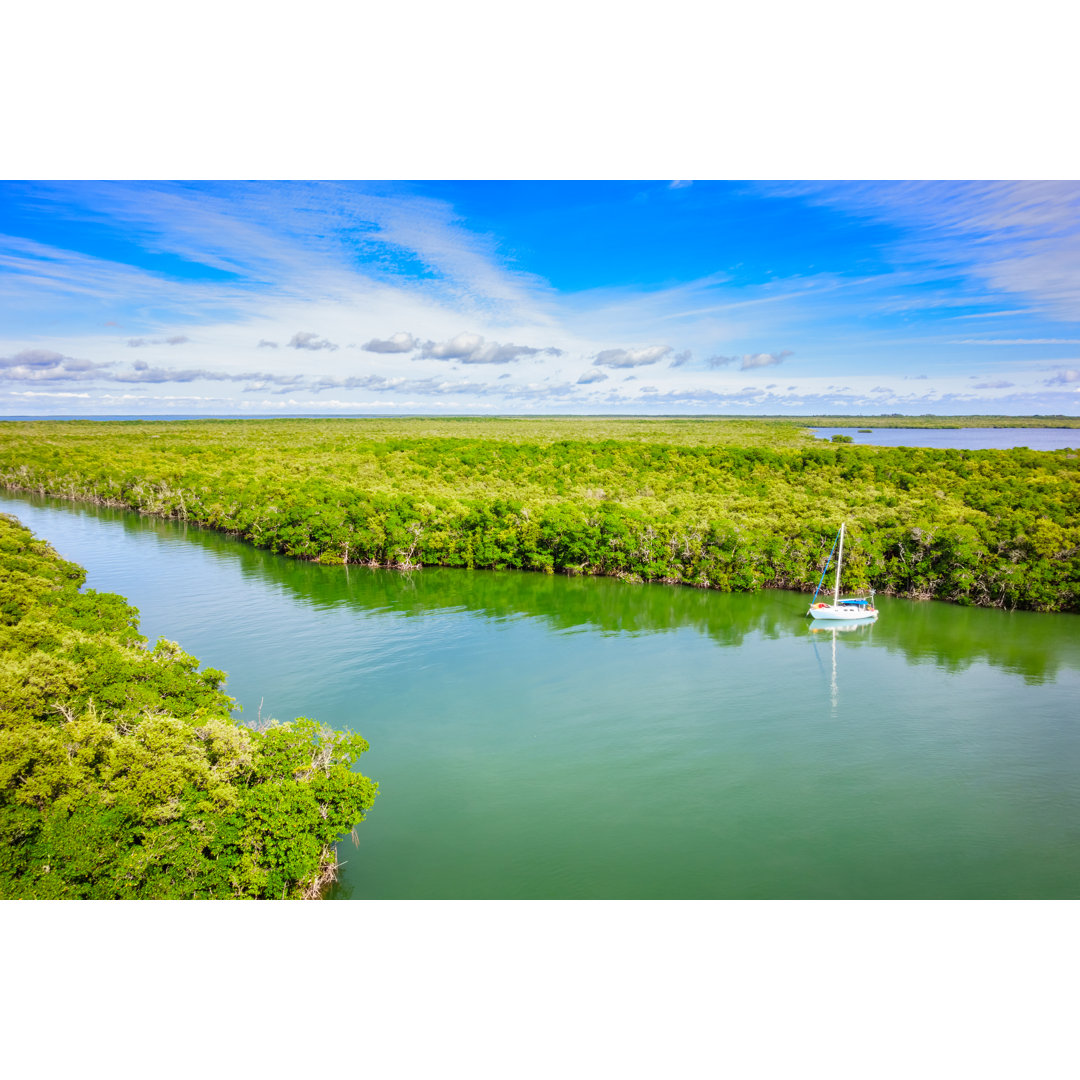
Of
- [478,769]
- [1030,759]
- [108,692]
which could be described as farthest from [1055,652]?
[108,692]

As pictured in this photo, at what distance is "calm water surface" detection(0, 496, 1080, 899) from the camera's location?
37.0 ft

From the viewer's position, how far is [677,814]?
12641 millimetres

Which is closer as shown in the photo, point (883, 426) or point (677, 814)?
point (677, 814)

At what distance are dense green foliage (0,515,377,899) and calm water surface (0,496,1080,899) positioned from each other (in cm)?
222

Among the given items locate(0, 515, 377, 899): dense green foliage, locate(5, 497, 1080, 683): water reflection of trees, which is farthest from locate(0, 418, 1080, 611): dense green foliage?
locate(0, 515, 377, 899): dense green foliage

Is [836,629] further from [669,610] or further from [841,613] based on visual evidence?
[669,610]

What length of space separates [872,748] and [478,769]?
954 centimetres

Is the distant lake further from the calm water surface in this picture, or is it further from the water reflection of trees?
the calm water surface

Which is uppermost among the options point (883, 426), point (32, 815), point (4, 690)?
point (883, 426)

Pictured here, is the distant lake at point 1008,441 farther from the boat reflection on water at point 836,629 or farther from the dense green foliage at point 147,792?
the dense green foliage at point 147,792

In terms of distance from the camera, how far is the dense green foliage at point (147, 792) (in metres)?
7.93

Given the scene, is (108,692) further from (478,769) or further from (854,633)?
(854,633)

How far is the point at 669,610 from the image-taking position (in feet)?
87.2

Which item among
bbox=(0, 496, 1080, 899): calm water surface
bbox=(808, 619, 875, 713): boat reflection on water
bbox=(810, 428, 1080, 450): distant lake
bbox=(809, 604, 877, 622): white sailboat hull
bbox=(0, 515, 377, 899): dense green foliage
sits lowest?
bbox=(0, 496, 1080, 899): calm water surface
